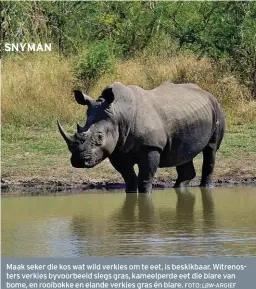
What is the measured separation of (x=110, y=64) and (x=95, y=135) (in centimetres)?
663

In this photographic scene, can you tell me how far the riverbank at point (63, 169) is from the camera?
13.1 m

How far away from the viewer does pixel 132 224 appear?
33.7 ft

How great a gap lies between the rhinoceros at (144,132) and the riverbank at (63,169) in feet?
1.75

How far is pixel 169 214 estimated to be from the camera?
35.7ft

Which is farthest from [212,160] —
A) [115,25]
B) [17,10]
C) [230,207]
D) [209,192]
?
[115,25]

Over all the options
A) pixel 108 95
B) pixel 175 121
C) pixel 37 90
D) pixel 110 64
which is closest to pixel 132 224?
pixel 108 95

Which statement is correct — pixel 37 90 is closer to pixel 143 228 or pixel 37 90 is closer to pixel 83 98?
pixel 83 98

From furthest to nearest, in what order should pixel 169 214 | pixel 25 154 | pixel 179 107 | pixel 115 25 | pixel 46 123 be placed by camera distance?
pixel 115 25 → pixel 46 123 → pixel 25 154 → pixel 179 107 → pixel 169 214

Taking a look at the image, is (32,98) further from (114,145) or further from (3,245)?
(3,245)

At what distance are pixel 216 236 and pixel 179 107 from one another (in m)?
3.12

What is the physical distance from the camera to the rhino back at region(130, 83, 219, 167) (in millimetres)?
11812

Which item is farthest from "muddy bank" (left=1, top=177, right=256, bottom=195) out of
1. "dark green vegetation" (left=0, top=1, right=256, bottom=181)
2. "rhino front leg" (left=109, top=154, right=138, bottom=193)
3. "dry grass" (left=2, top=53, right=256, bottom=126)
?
"dry grass" (left=2, top=53, right=256, bottom=126)

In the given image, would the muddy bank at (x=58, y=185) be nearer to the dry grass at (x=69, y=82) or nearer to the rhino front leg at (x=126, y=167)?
the rhino front leg at (x=126, y=167)

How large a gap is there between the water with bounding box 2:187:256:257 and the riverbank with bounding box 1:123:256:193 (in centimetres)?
47
